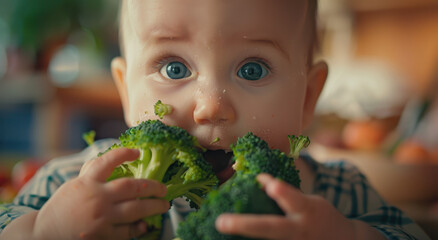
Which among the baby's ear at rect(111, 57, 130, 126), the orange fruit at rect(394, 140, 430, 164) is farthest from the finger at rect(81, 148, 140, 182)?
the orange fruit at rect(394, 140, 430, 164)

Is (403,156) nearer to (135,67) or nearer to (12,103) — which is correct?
(135,67)

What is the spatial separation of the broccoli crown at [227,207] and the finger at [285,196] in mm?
13

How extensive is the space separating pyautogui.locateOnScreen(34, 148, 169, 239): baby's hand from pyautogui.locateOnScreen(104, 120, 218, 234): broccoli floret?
0.11 ft

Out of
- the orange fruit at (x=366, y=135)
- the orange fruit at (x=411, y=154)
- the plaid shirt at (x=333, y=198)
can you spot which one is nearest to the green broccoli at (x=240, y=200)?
the plaid shirt at (x=333, y=198)

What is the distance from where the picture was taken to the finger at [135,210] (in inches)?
19.1

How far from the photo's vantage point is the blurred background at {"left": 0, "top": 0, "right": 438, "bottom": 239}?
161cm

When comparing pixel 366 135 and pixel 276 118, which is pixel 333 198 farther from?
pixel 366 135

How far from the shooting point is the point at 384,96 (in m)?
2.16

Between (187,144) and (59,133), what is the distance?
2252 mm

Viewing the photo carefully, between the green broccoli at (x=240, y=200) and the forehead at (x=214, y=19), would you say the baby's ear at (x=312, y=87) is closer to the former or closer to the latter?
the forehead at (x=214, y=19)

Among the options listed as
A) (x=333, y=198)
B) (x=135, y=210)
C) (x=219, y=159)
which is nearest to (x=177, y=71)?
(x=219, y=159)

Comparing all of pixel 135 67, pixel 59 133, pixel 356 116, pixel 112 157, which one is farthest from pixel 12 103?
pixel 112 157

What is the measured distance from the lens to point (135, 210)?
0.49m

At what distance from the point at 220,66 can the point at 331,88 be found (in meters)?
1.70
